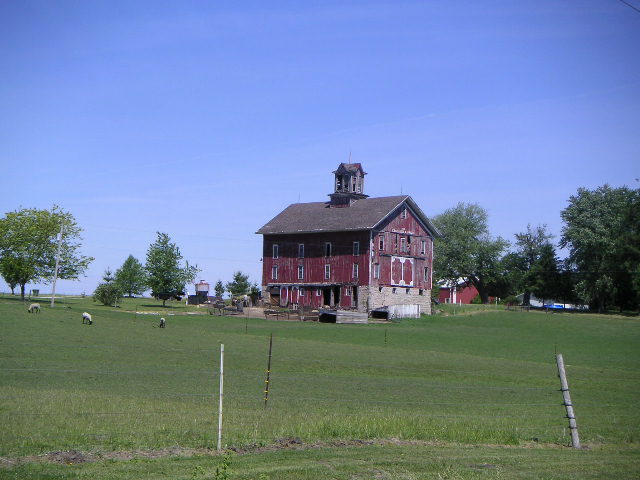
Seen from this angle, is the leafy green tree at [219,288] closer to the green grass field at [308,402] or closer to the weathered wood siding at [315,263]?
the weathered wood siding at [315,263]

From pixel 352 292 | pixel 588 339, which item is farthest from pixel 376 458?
pixel 352 292

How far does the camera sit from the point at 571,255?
115812 millimetres

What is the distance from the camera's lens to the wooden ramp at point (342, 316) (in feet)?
250

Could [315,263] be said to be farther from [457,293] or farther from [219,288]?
[457,293]

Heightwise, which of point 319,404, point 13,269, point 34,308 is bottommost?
point 319,404

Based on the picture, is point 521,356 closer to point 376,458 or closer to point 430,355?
point 430,355

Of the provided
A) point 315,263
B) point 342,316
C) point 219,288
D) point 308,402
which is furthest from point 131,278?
point 308,402

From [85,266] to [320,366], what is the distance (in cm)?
5752

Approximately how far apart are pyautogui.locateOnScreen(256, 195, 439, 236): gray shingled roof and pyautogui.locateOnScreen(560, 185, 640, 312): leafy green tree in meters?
27.7

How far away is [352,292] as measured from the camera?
84.9 metres

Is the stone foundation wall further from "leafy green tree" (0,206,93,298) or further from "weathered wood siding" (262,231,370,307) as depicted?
"leafy green tree" (0,206,93,298)

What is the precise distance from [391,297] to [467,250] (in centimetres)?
5821

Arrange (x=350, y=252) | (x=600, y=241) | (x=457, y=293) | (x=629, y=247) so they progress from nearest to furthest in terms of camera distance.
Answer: (x=350, y=252), (x=629, y=247), (x=600, y=241), (x=457, y=293)

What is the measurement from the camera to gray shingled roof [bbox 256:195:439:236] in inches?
3366
